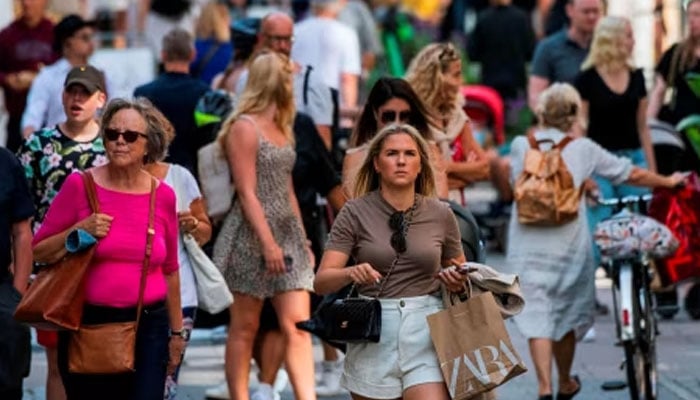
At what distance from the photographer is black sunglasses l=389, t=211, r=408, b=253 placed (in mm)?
8945

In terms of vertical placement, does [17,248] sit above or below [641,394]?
above

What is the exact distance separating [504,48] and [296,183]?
10.7m

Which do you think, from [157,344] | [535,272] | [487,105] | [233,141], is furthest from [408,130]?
[487,105]

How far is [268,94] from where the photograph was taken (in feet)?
38.2

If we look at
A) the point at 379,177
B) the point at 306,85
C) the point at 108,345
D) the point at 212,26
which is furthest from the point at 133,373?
the point at 212,26

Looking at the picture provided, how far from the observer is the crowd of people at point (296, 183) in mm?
8945

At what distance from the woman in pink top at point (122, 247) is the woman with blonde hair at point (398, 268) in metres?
0.63

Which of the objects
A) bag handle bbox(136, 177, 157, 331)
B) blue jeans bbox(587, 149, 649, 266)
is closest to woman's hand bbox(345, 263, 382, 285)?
bag handle bbox(136, 177, 157, 331)

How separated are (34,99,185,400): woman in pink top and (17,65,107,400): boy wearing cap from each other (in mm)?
1683

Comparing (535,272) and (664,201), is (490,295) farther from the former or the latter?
(664,201)

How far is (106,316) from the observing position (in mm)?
8906

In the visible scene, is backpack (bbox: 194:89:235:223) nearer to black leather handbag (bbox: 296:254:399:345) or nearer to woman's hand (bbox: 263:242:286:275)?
woman's hand (bbox: 263:242:286:275)

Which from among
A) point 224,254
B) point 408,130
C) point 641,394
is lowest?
point 641,394

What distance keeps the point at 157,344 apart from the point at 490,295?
1290 mm
